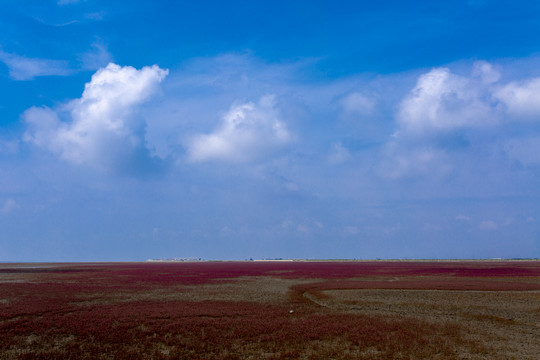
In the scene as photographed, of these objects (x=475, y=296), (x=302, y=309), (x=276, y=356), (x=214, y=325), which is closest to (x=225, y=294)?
(x=302, y=309)

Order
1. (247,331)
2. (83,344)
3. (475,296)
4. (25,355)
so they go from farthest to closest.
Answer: (475,296) < (247,331) < (83,344) < (25,355)

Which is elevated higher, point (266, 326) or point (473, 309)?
point (266, 326)

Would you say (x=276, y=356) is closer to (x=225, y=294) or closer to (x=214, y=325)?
(x=214, y=325)

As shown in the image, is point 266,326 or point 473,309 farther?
point 473,309

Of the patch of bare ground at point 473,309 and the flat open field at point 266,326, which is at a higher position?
the flat open field at point 266,326

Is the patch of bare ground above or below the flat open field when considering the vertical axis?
below

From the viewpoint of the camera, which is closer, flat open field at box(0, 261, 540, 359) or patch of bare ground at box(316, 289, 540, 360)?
flat open field at box(0, 261, 540, 359)

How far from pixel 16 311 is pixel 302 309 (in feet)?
65.7

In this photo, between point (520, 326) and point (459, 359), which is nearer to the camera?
point (459, 359)

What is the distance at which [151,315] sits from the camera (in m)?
25.6

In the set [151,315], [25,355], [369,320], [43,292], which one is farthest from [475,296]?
[43,292]

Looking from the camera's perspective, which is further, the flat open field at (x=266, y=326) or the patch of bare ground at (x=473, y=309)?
the patch of bare ground at (x=473, y=309)

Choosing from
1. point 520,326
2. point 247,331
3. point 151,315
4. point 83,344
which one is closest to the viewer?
point 83,344

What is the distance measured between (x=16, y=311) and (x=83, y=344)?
35.7ft
